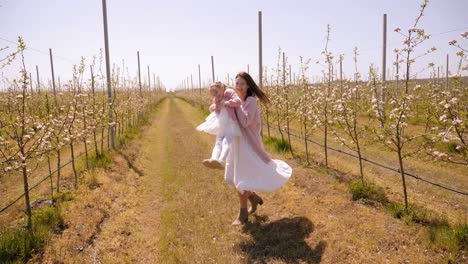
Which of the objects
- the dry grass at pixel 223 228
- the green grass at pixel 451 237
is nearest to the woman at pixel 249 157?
the dry grass at pixel 223 228

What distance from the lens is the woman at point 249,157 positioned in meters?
4.94

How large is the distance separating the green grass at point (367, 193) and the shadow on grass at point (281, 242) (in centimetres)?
126

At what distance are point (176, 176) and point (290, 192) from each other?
10.1ft

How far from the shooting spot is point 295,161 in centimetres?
930

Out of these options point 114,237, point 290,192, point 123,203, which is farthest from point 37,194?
point 290,192

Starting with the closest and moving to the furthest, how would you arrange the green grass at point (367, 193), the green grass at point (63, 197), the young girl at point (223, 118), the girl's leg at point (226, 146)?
1. the girl's leg at point (226, 146)
2. the young girl at point (223, 118)
3. the green grass at point (367, 193)
4. the green grass at point (63, 197)

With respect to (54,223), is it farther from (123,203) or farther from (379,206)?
(379,206)

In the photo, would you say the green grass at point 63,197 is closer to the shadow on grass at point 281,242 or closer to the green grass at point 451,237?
the shadow on grass at point 281,242

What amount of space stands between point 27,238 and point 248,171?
9.60 feet

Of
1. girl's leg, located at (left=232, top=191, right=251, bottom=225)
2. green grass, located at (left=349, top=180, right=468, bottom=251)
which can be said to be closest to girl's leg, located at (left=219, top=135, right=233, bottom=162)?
girl's leg, located at (left=232, top=191, right=251, bottom=225)

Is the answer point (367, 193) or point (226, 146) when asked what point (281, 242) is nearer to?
point (226, 146)

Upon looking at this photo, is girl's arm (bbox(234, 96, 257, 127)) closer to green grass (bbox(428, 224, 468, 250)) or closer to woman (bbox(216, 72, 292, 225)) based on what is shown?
woman (bbox(216, 72, 292, 225))

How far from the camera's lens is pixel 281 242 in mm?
4824

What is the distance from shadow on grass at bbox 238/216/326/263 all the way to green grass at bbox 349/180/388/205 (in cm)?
126
